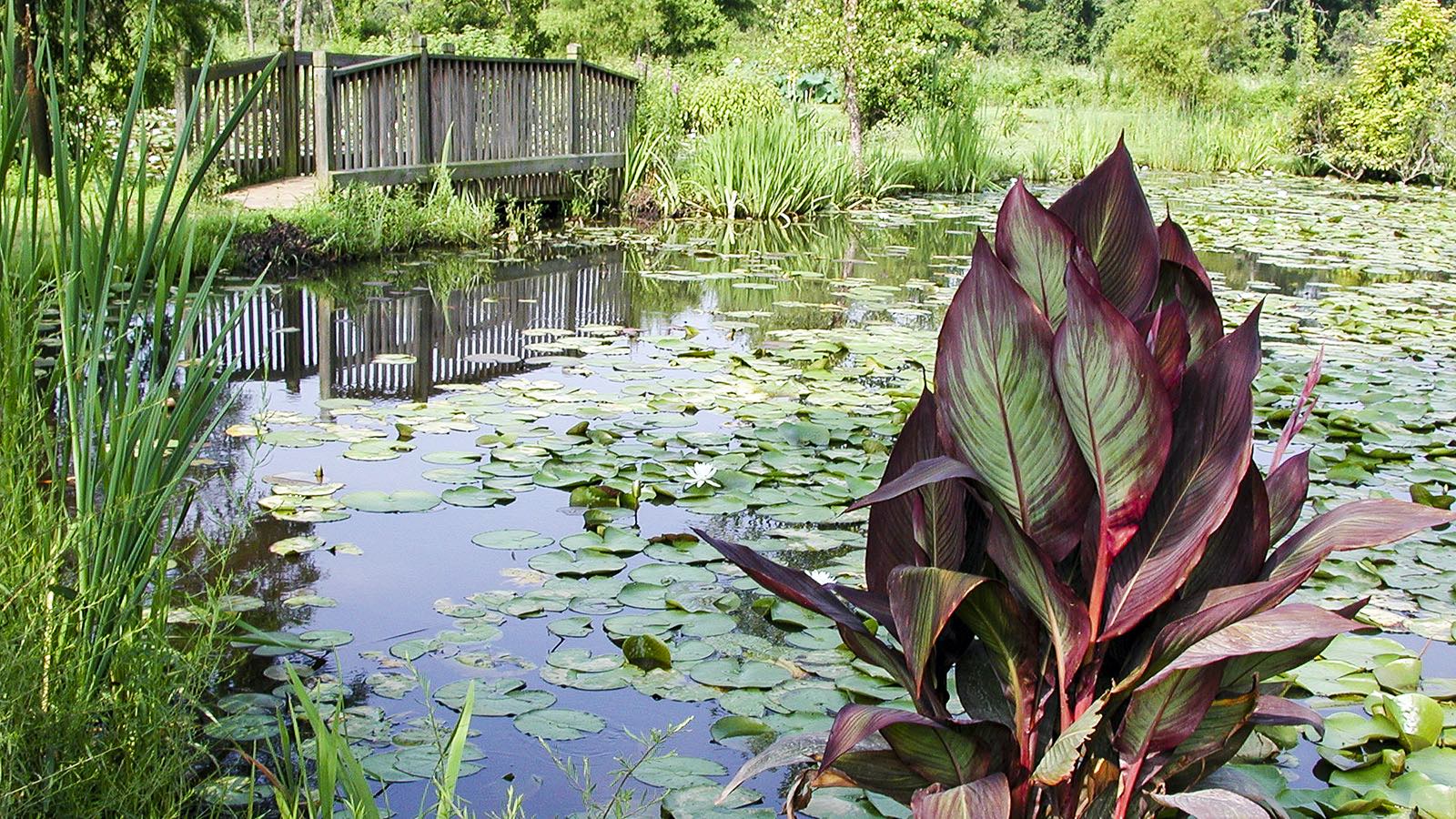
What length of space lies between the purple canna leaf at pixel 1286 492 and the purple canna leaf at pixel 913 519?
42cm

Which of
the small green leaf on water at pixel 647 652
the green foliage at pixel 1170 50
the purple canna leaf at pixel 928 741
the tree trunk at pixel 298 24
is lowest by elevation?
the small green leaf on water at pixel 647 652

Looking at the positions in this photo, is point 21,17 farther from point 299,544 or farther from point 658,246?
point 658,246

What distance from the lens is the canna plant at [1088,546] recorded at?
1.44m

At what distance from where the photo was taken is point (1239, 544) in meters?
1.53

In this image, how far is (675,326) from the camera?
19.7 ft

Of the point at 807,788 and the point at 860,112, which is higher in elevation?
the point at 860,112

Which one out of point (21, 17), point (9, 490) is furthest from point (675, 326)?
point (9, 490)

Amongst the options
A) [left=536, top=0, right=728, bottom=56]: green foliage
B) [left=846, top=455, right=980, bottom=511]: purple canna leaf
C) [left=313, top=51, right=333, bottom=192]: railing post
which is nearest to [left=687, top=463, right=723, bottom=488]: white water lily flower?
[left=846, top=455, right=980, bottom=511]: purple canna leaf

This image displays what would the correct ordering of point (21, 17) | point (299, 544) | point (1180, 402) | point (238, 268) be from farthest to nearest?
point (238, 268) → point (21, 17) → point (299, 544) → point (1180, 402)

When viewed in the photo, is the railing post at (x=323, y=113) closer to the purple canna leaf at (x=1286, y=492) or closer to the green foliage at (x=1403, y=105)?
the purple canna leaf at (x=1286, y=492)

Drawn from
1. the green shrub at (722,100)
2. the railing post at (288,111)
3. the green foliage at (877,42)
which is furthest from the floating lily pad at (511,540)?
the green foliage at (877,42)

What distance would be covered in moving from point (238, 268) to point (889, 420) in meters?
4.01

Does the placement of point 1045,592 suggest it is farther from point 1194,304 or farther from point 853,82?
point 853,82

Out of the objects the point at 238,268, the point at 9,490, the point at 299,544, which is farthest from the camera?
the point at 238,268
